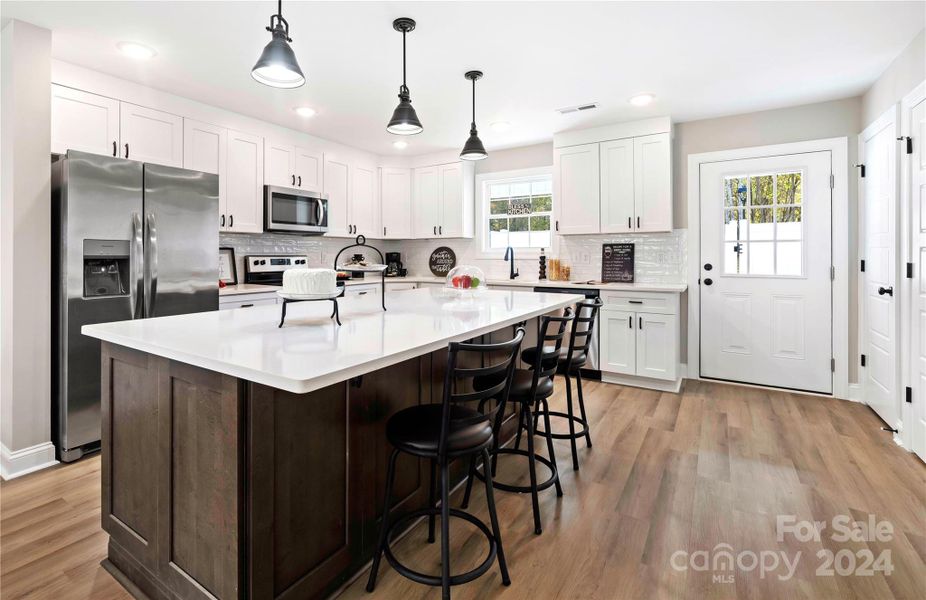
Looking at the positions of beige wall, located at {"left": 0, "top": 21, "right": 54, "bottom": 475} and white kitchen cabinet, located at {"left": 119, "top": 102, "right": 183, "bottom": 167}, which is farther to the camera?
white kitchen cabinet, located at {"left": 119, "top": 102, "right": 183, "bottom": 167}

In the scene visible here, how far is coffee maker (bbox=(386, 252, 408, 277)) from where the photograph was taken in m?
5.97

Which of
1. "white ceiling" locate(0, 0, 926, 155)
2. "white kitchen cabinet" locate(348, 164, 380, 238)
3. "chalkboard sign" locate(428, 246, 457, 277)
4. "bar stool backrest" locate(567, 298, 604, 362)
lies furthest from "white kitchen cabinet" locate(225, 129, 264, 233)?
"bar stool backrest" locate(567, 298, 604, 362)

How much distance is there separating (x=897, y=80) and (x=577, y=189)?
2404 millimetres

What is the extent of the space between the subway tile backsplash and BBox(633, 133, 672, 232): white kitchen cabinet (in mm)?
293

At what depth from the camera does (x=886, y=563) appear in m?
1.78

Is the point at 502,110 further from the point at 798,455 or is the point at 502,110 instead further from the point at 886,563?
the point at 886,563

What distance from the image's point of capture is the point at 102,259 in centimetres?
287

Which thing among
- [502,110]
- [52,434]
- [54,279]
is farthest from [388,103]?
[52,434]

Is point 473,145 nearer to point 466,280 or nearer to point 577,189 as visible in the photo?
point 466,280

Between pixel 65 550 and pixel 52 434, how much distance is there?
124cm

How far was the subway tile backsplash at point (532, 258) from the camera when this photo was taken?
455 cm

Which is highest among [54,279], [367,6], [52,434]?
[367,6]

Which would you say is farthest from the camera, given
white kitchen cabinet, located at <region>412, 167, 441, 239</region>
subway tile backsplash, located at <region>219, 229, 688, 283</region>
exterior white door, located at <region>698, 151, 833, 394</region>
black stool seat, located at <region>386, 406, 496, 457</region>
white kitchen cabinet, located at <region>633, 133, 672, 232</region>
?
white kitchen cabinet, located at <region>412, 167, 441, 239</region>

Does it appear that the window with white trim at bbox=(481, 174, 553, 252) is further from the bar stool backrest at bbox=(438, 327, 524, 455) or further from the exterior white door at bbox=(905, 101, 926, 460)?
the bar stool backrest at bbox=(438, 327, 524, 455)
